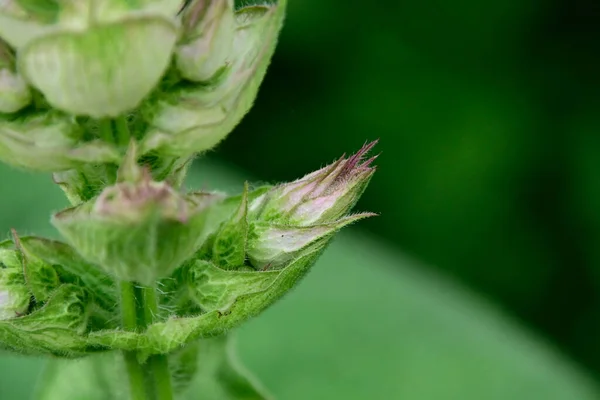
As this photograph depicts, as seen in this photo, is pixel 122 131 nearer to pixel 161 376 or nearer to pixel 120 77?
pixel 120 77

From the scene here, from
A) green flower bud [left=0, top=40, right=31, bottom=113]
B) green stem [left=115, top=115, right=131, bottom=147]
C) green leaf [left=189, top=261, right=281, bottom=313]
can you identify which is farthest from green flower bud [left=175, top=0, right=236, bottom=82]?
green leaf [left=189, top=261, right=281, bottom=313]

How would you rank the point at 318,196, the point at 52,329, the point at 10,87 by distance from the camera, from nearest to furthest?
the point at 10,87
the point at 52,329
the point at 318,196

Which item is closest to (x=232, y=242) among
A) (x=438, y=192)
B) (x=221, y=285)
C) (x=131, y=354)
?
(x=221, y=285)

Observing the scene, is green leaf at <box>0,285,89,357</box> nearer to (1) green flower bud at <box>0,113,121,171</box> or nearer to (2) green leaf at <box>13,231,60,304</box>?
(2) green leaf at <box>13,231,60,304</box>

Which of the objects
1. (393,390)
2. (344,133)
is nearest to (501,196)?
(344,133)

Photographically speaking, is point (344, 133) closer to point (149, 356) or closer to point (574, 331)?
point (574, 331)

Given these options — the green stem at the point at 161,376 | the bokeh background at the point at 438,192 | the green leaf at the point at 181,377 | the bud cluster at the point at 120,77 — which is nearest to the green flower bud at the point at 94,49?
the bud cluster at the point at 120,77

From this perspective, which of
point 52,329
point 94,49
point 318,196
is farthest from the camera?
point 318,196
